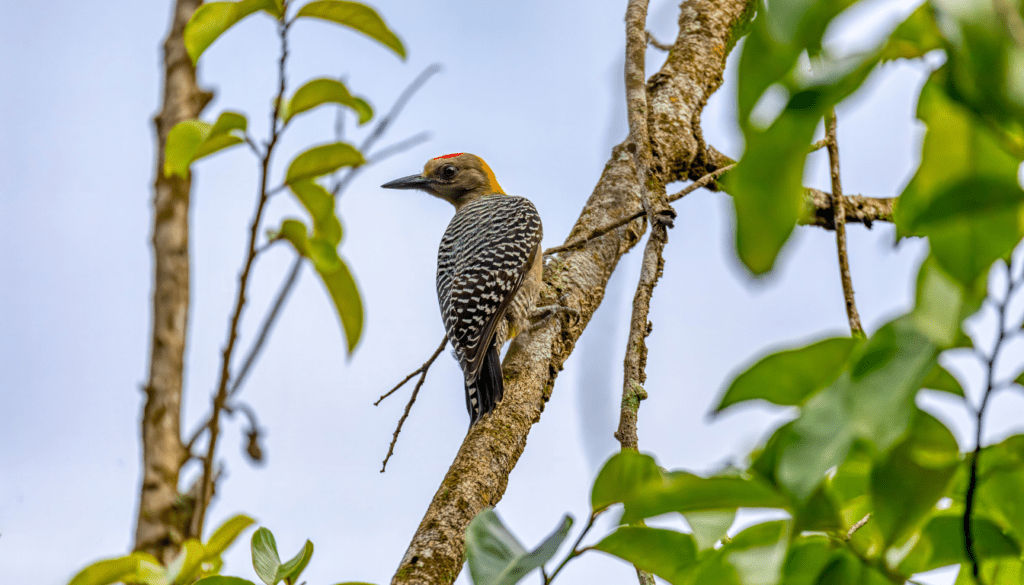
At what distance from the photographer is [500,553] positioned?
1.04m

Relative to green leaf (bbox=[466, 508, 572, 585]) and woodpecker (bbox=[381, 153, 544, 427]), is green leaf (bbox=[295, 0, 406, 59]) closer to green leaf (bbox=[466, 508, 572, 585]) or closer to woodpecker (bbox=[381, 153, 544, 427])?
green leaf (bbox=[466, 508, 572, 585])

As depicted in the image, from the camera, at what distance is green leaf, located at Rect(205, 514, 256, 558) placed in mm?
1509

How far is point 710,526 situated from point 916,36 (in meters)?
0.64

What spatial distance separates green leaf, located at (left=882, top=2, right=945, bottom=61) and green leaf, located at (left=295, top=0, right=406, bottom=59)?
101 cm

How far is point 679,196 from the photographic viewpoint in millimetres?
3461

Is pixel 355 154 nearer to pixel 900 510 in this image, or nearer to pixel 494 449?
pixel 900 510

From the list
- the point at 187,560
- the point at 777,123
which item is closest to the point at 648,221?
the point at 187,560

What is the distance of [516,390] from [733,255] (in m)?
2.77

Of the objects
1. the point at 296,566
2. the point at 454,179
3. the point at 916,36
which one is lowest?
the point at 296,566

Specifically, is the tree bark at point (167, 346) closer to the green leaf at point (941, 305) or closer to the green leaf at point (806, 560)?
the green leaf at point (806, 560)

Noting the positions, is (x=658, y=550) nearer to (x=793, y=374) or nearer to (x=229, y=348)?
(x=793, y=374)

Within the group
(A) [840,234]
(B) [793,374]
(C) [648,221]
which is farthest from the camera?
(C) [648,221]

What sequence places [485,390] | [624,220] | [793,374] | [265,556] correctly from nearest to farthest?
1. [793,374]
2. [265,556]
3. [624,220]
4. [485,390]

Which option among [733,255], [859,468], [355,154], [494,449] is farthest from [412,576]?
[733,255]
